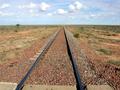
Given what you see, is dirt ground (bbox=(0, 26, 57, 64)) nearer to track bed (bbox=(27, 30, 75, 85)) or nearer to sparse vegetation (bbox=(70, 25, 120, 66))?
track bed (bbox=(27, 30, 75, 85))

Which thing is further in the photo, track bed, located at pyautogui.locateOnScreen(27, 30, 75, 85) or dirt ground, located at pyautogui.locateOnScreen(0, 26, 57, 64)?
dirt ground, located at pyautogui.locateOnScreen(0, 26, 57, 64)

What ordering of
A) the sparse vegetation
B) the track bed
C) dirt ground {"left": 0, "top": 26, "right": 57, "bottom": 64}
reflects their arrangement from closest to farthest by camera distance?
the track bed, dirt ground {"left": 0, "top": 26, "right": 57, "bottom": 64}, the sparse vegetation

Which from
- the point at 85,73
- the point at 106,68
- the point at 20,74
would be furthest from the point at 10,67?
the point at 106,68

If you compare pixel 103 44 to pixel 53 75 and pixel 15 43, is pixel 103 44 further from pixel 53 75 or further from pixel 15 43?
pixel 53 75

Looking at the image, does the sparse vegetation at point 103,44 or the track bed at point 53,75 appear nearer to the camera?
the track bed at point 53,75

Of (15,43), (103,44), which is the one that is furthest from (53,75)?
(103,44)

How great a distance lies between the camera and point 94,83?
836 cm

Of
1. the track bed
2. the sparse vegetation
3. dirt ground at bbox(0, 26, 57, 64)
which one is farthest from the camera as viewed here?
the sparse vegetation

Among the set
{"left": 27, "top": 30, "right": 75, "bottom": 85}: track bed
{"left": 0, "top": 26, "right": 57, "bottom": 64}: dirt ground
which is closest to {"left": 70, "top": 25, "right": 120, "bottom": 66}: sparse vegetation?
{"left": 27, "top": 30, "right": 75, "bottom": 85}: track bed

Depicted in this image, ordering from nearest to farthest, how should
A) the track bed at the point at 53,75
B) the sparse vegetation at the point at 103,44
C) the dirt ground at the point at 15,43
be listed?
the track bed at the point at 53,75 < the dirt ground at the point at 15,43 < the sparse vegetation at the point at 103,44

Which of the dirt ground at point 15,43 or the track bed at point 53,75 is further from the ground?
the track bed at point 53,75

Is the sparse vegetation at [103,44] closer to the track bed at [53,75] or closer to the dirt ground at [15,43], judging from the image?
the track bed at [53,75]

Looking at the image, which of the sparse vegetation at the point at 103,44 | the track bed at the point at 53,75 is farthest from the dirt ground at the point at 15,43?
the sparse vegetation at the point at 103,44

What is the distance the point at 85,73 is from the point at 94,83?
162 cm
